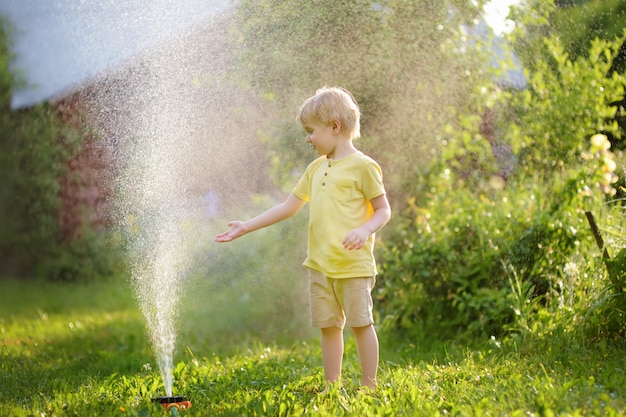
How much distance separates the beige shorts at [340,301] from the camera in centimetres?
286

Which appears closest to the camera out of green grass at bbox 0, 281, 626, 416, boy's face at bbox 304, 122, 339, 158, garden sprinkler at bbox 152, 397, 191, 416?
green grass at bbox 0, 281, 626, 416

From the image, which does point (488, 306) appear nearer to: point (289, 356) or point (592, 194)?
point (592, 194)

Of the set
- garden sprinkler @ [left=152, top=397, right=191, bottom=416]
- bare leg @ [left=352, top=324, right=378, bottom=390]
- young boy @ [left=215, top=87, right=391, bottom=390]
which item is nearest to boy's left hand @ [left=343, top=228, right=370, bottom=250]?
young boy @ [left=215, top=87, right=391, bottom=390]

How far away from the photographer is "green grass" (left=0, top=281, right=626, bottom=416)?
8.21 ft

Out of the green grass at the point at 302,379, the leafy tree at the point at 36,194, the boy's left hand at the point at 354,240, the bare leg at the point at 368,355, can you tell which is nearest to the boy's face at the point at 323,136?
the boy's left hand at the point at 354,240

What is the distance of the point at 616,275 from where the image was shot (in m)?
3.40

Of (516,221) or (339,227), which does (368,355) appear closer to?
(339,227)

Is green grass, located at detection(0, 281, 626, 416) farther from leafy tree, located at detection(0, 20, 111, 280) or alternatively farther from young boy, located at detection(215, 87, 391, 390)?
leafy tree, located at detection(0, 20, 111, 280)

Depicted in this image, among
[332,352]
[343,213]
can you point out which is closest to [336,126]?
[343,213]

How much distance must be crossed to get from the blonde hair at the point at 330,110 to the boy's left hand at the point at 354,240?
54cm

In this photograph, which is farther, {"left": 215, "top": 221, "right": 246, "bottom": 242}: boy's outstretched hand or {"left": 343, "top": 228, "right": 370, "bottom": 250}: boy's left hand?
{"left": 215, "top": 221, "right": 246, "bottom": 242}: boy's outstretched hand

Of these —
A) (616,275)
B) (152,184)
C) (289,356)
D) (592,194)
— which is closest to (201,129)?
(152,184)

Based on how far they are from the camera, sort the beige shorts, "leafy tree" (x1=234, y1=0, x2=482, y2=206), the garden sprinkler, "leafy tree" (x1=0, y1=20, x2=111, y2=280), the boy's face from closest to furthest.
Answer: the garden sprinkler < the beige shorts < the boy's face < "leafy tree" (x1=234, y1=0, x2=482, y2=206) < "leafy tree" (x1=0, y1=20, x2=111, y2=280)

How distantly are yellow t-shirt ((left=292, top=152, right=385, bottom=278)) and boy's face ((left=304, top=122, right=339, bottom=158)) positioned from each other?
8 cm
